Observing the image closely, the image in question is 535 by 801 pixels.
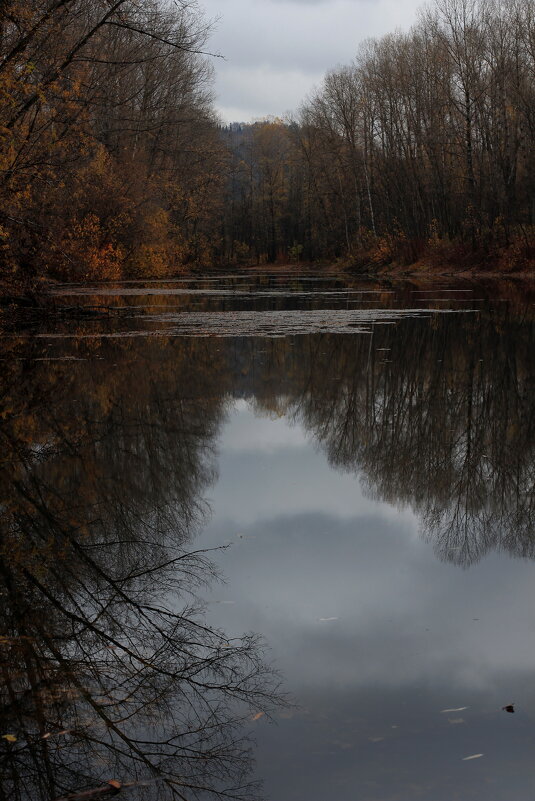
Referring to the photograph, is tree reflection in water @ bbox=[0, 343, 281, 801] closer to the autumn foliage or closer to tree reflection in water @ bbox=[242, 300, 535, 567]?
tree reflection in water @ bbox=[242, 300, 535, 567]

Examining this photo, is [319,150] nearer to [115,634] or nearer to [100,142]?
[100,142]

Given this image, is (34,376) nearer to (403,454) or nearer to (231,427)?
(231,427)

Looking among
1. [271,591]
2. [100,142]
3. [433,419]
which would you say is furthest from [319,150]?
[271,591]

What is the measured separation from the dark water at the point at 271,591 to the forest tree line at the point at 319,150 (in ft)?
27.2

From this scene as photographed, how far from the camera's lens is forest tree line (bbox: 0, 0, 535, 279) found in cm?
1884

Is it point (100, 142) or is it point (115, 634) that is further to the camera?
point (100, 142)

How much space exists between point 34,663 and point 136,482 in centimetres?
281

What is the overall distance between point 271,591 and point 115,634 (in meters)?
0.85

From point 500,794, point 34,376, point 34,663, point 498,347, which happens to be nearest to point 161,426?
point 34,376

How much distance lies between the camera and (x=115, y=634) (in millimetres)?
3744

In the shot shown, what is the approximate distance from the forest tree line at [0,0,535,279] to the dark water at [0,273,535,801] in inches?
326

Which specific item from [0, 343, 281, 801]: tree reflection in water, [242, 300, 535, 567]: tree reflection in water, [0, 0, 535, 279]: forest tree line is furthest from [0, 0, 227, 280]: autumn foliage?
[0, 343, 281, 801]: tree reflection in water

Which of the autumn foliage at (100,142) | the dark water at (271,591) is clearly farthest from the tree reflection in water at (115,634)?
the autumn foliage at (100,142)

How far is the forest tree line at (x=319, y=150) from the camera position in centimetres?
1884
